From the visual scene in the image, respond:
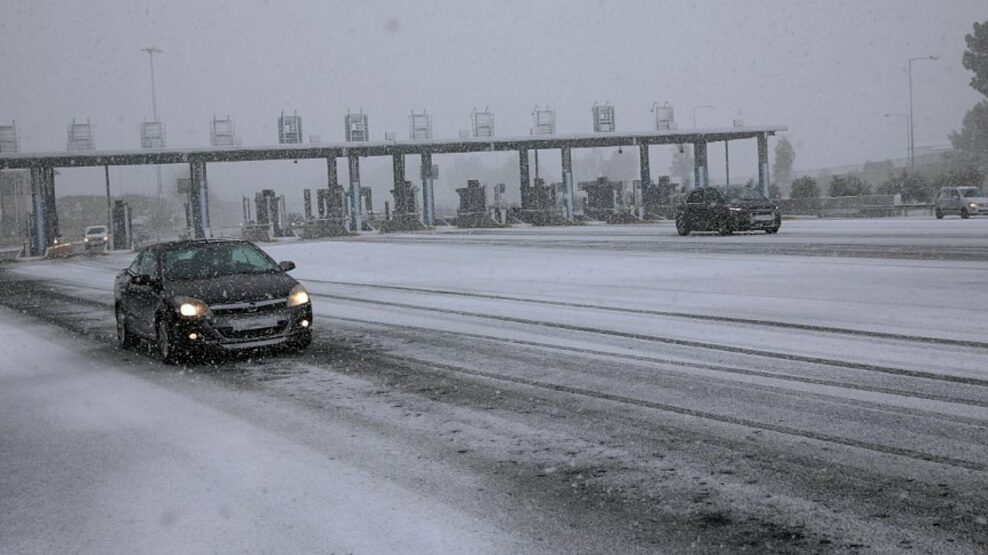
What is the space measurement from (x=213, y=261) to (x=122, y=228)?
49.0 metres

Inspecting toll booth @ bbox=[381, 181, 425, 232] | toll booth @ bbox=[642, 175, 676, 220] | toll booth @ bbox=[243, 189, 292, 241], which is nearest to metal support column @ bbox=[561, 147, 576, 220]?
toll booth @ bbox=[642, 175, 676, 220]

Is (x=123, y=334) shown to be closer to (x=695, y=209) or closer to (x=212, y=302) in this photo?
(x=212, y=302)

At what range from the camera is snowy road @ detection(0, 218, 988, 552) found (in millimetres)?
4984

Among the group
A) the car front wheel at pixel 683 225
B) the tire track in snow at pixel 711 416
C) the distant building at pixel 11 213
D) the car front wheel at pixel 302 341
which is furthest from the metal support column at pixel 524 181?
the tire track in snow at pixel 711 416

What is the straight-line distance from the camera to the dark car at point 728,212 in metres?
31.8

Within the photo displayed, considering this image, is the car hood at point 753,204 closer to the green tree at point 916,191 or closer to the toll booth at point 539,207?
the green tree at point 916,191

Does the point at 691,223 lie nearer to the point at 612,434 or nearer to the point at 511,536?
the point at 612,434

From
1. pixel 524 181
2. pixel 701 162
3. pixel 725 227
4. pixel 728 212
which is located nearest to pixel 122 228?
pixel 524 181

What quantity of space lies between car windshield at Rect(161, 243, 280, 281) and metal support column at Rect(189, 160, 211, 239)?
1723 inches

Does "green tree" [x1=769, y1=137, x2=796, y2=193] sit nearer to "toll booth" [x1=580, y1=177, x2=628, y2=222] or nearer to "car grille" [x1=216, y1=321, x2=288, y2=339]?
"toll booth" [x1=580, y1=177, x2=628, y2=222]

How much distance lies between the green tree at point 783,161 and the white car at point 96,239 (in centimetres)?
11606

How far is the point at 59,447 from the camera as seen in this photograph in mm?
7121

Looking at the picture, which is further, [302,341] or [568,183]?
[568,183]

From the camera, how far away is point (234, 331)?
35.1ft
